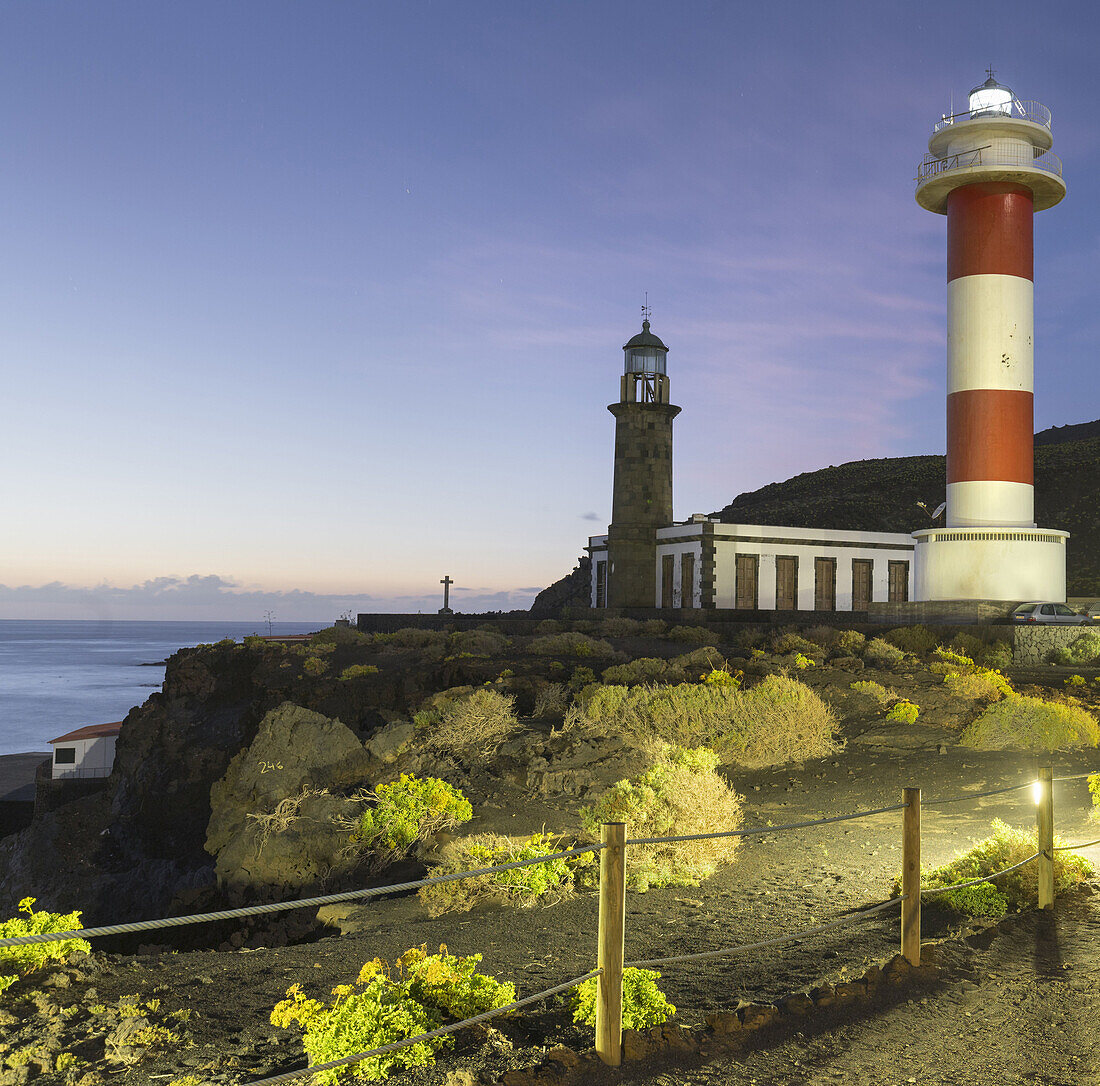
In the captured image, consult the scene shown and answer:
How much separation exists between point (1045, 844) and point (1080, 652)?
1692cm

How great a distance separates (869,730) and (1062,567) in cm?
1357

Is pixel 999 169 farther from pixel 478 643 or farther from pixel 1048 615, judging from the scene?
pixel 478 643

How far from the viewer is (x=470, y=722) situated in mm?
13523

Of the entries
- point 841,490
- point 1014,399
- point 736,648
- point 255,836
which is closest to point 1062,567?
point 1014,399

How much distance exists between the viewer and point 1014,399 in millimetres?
23109

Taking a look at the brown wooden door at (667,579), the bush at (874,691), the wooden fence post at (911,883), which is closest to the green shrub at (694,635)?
the brown wooden door at (667,579)

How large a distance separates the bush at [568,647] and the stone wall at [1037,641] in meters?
9.17

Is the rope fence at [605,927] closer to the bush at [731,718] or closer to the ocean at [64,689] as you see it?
the bush at [731,718]

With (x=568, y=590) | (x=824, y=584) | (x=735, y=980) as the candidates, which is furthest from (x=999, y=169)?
(x=568, y=590)

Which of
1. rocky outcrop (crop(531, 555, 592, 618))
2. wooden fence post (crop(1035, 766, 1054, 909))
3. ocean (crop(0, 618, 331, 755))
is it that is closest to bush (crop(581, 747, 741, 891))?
wooden fence post (crop(1035, 766, 1054, 909))

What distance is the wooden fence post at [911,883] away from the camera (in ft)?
18.4

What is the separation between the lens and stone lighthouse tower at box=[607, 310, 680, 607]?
35719mm

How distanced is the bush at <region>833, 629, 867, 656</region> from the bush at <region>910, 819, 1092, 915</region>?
1420 centimetres

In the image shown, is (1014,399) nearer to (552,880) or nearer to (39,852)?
(552,880)
